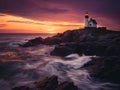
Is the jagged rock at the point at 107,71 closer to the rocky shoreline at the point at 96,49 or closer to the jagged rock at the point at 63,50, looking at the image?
the rocky shoreline at the point at 96,49

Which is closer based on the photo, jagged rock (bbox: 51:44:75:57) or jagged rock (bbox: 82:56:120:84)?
jagged rock (bbox: 82:56:120:84)

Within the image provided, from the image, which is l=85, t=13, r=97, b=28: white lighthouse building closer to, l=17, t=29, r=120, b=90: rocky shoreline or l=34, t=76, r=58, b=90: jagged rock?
l=17, t=29, r=120, b=90: rocky shoreline

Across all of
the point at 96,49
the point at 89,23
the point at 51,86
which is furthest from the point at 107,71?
the point at 89,23

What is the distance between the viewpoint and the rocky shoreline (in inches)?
1026

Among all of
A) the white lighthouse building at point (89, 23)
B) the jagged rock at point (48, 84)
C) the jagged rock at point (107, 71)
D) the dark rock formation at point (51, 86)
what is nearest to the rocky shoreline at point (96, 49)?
the jagged rock at point (107, 71)

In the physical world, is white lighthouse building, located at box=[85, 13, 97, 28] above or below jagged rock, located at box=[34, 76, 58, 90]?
above

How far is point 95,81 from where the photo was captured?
83.1 feet

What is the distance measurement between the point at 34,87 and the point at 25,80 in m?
6.14

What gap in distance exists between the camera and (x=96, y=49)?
43.9m

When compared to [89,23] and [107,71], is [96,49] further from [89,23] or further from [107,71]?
[89,23]

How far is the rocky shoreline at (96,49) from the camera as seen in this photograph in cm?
2607

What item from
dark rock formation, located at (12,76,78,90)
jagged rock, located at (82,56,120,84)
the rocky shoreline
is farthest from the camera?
the rocky shoreline

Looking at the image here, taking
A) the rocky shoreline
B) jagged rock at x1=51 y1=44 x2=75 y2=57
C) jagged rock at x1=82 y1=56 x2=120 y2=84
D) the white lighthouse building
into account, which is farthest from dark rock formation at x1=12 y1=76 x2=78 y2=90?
the white lighthouse building

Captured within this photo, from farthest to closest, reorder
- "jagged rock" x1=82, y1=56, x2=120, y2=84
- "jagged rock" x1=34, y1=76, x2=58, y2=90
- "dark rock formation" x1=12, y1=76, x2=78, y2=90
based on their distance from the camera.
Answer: "jagged rock" x1=82, y1=56, x2=120, y2=84 < "jagged rock" x1=34, y1=76, x2=58, y2=90 < "dark rock formation" x1=12, y1=76, x2=78, y2=90
